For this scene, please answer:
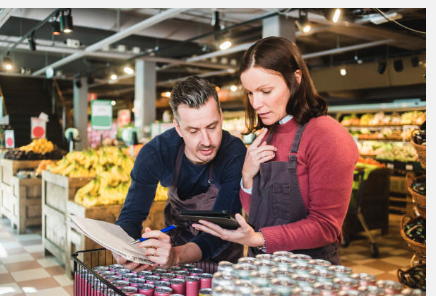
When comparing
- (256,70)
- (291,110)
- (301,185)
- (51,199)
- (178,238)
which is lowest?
(51,199)

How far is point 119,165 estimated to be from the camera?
465 centimetres

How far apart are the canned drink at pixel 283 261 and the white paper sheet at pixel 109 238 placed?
48 cm

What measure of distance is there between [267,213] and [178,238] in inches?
24.7

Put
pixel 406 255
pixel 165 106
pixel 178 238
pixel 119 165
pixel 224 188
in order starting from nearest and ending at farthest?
1. pixel 224 188
2. pixel 178 238
3. pixel 119 165
4. pixel 406 255
5. pixel 165 106

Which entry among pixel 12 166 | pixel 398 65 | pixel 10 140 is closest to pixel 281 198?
pixel 12 166

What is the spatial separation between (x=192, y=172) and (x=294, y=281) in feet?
3.26

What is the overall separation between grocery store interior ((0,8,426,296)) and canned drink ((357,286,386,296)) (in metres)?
1.78

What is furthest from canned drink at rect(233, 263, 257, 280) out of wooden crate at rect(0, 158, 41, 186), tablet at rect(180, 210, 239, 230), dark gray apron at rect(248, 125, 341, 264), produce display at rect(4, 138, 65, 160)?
produce display at rect(4, 138, 65, 160)

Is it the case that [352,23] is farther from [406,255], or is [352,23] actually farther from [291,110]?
[291,110]

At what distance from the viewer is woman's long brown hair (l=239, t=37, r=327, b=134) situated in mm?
1534

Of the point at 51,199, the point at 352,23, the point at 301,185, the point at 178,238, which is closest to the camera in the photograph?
the point at 301,185

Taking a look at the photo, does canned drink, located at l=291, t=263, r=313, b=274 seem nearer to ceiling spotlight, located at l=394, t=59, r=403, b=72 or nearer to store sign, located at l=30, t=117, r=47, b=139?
ceiling spotlight, located at l=394, t=59, r=403, b=72

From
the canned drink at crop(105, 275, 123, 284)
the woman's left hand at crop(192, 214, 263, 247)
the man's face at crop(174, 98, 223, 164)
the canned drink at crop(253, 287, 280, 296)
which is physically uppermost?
the man's face at crop(174, 98, 223, 164)

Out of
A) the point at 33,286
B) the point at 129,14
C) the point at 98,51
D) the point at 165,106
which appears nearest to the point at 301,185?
the point at 33,286
